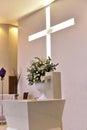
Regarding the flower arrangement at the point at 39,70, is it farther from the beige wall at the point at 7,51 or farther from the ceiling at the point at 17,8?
the beige wall at the point at 7,51

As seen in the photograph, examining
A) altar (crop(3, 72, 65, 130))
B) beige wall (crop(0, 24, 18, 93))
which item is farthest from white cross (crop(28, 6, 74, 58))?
altar (crop(3, 72, 65, 130))

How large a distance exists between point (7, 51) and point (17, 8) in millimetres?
1633

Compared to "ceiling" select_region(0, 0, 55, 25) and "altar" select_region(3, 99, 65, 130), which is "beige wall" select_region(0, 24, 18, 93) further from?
"altar" select_region(3, 99, 65, 130)

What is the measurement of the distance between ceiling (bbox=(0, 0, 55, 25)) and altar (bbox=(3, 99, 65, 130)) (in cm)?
349

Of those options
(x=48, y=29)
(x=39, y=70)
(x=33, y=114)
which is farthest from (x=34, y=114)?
(x=48, y=29)

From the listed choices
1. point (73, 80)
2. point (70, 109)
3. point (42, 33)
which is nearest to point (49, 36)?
point (42, 33)

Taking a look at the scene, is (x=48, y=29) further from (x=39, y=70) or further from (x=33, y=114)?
(x=33, y=114)

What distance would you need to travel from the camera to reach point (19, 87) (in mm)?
6160

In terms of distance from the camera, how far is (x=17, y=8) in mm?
5496

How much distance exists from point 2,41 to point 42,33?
1.83 meters

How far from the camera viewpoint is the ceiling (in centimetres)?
511

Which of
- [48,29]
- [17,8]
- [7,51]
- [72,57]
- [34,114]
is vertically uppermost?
[17,8]

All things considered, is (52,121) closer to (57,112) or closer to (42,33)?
(57,112)

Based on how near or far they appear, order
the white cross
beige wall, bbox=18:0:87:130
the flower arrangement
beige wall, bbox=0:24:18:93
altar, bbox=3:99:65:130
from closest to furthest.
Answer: altar, bbox=3:99:65:130
the flower arrangement
beige wall, bbox=18:0:87:130
the white cross
beige wall, bbox=0:24:18:93
